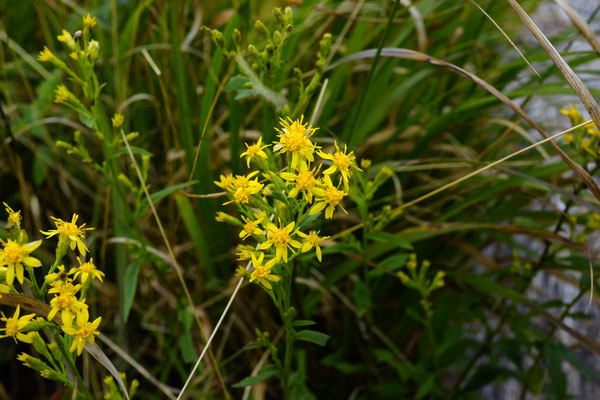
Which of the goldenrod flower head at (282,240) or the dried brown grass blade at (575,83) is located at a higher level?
the dried brown grass blade at (575,83)

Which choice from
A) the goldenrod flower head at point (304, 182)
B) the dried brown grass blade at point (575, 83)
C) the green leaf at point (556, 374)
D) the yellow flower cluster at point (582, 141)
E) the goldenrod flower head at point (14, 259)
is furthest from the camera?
the green leaf at point (556, 374)

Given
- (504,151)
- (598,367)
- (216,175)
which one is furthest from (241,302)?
A: (598,367)

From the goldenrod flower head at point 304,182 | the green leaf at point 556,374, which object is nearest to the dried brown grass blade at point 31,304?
the goldenrod flower head at point 304,182

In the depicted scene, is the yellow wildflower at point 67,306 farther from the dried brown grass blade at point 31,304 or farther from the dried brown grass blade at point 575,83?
the dried brown grass blade at point 575,83

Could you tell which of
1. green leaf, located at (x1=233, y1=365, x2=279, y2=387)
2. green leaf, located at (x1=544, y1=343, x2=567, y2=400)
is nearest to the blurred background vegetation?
green leaf, located at (x1=544, y1=343, x2=567, y2=400)

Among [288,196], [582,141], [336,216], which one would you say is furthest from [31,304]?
[582,141]

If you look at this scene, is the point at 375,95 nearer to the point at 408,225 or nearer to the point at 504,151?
the point at 408,225

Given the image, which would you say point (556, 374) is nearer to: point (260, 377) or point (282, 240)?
point (260, 377)

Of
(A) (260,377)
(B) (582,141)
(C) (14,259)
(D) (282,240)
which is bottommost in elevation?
(A) (260,377)

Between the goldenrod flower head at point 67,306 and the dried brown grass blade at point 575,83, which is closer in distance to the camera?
the goldenrod flower head at point 67,306
